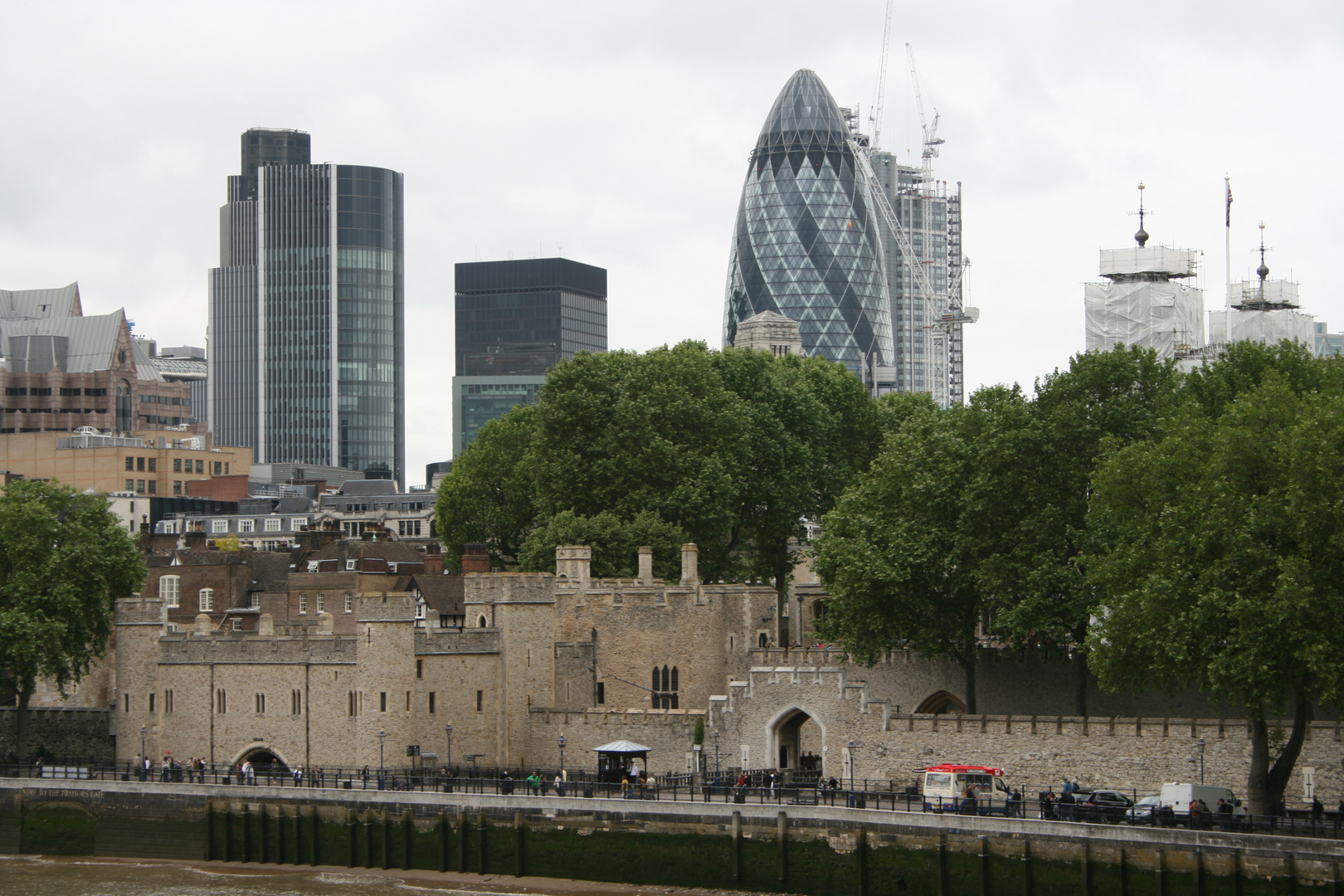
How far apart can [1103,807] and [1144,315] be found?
7168 cm

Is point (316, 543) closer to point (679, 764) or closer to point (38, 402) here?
point (679, 764)

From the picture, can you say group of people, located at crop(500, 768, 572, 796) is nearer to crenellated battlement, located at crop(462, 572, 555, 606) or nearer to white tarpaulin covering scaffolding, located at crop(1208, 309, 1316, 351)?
crenellated battlement, located at crop(462, 572, 555, 606)

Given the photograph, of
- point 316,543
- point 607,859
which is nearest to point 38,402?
point 316,543

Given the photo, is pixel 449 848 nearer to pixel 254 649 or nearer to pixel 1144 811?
pixel 254 649

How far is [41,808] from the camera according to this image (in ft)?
202

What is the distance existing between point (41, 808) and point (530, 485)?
1335 inches

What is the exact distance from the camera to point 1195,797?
48.3 m

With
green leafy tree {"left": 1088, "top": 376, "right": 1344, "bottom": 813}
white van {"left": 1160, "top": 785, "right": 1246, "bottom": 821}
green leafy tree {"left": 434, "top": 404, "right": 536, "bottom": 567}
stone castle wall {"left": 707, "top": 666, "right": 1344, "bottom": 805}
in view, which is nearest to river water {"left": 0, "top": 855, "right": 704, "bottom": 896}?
stone castle wall {"left": 707, "top": 666, "right": 1344, "bottom": 805}

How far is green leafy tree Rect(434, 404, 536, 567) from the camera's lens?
303 ft

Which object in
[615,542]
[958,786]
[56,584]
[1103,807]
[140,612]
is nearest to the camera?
[1103,807]

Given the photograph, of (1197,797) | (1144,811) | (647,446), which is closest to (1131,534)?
(1197,797)

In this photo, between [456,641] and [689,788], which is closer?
[689,788]

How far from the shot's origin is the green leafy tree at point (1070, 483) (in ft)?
188

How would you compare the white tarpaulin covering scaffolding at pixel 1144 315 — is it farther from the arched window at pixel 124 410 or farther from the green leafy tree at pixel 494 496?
the arched window at pixel 124 410
